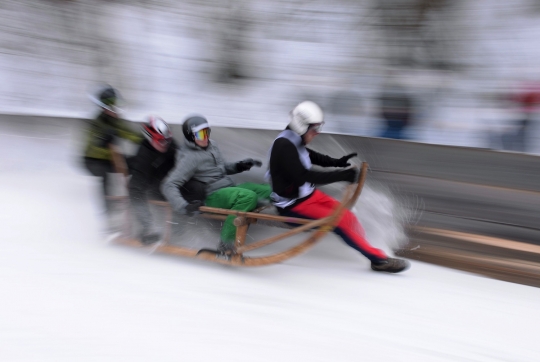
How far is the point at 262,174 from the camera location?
4.92m

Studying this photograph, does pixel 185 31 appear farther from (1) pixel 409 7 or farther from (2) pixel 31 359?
(2) pixel 31 359

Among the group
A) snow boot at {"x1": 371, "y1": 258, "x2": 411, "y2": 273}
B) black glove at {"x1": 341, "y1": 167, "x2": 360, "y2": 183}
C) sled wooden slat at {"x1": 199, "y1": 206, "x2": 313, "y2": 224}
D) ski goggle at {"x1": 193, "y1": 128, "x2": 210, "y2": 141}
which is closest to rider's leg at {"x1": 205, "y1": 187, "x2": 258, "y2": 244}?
sled wooden slat at {"x1": 199, "y1": 206, "x2": 313, "y2": 224}

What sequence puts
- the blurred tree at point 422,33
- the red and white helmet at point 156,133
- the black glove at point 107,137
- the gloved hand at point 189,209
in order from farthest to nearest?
the blurred tree at point 422,33 < the black glove at point 107,137 < the red and white helmet at point 156,133 < the gloved hand at point 189,209

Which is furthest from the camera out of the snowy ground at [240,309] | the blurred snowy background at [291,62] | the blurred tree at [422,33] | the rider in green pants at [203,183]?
the blurred tree at [422,33]

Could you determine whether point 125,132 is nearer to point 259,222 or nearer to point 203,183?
point 203,183

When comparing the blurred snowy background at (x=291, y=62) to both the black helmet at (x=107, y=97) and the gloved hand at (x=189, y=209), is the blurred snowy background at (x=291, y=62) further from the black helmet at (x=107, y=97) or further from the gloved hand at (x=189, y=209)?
Result: the gloved hand at (x=189, y=209)

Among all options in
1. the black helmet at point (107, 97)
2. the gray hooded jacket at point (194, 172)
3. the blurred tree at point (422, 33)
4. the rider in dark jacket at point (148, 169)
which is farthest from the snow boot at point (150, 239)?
the blurred tree at point (422, 33)

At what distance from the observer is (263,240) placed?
3.68 meters

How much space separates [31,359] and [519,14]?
5804mm

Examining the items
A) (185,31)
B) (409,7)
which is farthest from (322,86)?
(185,31)

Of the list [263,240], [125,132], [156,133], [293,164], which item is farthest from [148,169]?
[293,164]

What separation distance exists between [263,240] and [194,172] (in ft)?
2.56

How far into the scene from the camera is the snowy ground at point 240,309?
2.82 metres

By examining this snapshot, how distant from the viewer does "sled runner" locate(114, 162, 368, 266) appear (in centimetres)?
352
